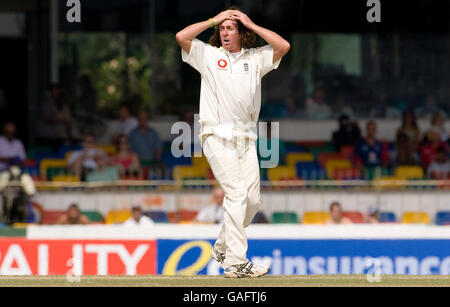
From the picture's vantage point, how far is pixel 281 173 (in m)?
17.7

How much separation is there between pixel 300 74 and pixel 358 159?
3.61 m

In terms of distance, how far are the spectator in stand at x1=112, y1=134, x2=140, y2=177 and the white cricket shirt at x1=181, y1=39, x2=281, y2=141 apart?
931 centimetres

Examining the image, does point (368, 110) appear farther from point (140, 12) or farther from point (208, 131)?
point (208, 131)

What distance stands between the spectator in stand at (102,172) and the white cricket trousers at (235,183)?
8.92 m

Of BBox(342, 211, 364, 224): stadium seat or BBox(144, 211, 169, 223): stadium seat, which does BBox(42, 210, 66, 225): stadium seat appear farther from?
BBox(342, 211, 364, 224): stadium seat

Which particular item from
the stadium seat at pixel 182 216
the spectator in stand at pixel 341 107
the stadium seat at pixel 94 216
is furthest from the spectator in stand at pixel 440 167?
the stadium seat at pixel 94 216

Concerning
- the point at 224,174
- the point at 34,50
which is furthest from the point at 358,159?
the point at 224,174

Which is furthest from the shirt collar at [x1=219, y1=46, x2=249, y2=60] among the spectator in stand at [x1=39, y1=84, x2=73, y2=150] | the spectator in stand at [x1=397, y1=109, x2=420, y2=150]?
the spectator in stand at [x1=39, y1=84, x2=73, y2=150]

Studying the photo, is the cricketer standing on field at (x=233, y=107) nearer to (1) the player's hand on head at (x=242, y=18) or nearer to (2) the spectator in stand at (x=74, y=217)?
(1) the player's hand on head at (x=242, y=18)

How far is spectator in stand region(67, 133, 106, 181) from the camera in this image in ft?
56.8

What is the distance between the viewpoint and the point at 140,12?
2155cm

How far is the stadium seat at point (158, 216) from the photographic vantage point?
16389 mm

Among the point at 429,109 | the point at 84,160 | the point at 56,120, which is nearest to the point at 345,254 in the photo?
the point at 84,160
